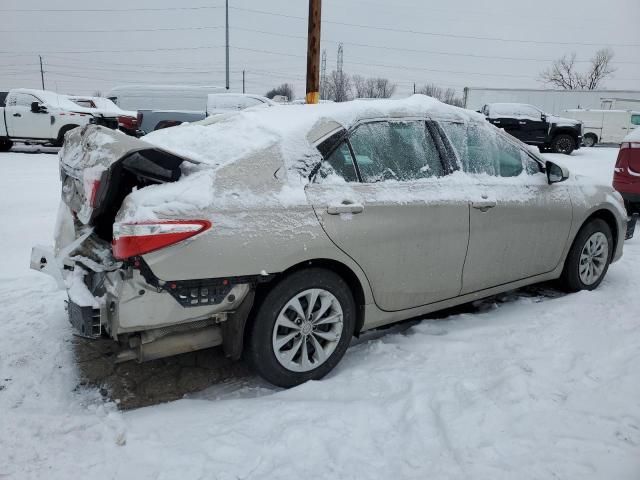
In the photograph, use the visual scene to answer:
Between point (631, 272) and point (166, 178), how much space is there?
15.2ft

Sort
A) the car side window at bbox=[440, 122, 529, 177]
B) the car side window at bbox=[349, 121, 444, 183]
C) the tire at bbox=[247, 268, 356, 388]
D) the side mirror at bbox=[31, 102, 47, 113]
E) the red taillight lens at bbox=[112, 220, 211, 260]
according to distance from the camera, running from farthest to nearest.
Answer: the side mirror at bbox=[31, 102, 47, 113] → the car side window at bbox=[440, 122, 529, 177] → the car side window at bbox=[349, 121, 444, 183] → the tire at bbox=[247, 268, 356, 388] → the red taillight lens at bbox=[112, 220, 211, 260]

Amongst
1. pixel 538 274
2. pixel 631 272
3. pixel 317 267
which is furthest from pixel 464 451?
pixel 631 272

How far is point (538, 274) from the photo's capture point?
4188 millimetres

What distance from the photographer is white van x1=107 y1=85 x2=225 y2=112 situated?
19125 mm

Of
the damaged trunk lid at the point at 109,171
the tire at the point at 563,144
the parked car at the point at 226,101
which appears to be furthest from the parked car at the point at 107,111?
the tire at the point at 563,144

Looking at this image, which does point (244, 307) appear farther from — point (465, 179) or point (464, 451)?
point (465, 179)

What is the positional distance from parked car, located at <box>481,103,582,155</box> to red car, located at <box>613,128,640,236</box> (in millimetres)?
12176

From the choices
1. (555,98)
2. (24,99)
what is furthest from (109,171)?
(555,98)

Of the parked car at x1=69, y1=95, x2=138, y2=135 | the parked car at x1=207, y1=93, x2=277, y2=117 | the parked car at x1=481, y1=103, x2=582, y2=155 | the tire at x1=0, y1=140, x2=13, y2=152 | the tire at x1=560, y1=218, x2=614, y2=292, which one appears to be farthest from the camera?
the parked car at x1=481, y1=103, x2=582, y2=155

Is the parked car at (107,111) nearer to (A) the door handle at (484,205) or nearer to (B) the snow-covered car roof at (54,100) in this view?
(B) the snow-covered car roof at (54,100)

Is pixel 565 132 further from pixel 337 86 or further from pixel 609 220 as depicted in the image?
pixel 337 86

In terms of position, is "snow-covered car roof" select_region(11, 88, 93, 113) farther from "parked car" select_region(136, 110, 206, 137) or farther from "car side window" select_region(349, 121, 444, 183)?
"car side window" select_region(349, 121, 444, 183)

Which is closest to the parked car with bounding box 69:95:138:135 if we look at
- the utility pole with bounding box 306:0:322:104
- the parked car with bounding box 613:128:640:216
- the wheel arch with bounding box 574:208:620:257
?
the utility pole with bounding box 306:0:322:104

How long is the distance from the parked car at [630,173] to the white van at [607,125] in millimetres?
18581
